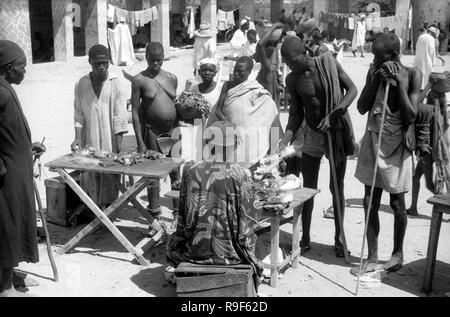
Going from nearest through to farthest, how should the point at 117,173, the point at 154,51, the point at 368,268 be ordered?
1. the point at 368,268
2. the point at 117,173
3. the point at 154,51

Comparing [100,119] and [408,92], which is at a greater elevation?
[408,92]

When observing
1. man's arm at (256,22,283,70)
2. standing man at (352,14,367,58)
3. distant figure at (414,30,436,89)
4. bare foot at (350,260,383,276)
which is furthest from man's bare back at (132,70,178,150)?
standing man at (352,14,367,58)

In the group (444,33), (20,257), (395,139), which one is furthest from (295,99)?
(444,33)

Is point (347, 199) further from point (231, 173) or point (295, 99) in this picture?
point (231, 173)

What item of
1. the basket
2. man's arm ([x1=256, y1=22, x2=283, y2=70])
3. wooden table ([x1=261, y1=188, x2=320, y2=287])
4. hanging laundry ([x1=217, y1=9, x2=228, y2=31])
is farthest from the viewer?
hanging laundry ([x1=217, y1=9, x2=228, y2=31])

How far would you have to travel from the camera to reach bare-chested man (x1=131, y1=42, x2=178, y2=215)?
6438 mm

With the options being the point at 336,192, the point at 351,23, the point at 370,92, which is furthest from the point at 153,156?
the point at 351,23

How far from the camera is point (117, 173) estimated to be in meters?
5.54

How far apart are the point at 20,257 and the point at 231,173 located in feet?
5.56

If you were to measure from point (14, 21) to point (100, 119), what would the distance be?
13.8m

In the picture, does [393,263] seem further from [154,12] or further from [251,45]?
[154,12]

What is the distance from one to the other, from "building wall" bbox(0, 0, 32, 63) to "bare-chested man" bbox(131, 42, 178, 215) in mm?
13488

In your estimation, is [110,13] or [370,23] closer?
[110,13]

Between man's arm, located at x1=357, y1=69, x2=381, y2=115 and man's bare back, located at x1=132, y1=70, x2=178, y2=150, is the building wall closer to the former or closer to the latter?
man's bare back, located at x1=132, y1=70, x2=178, y2=150
